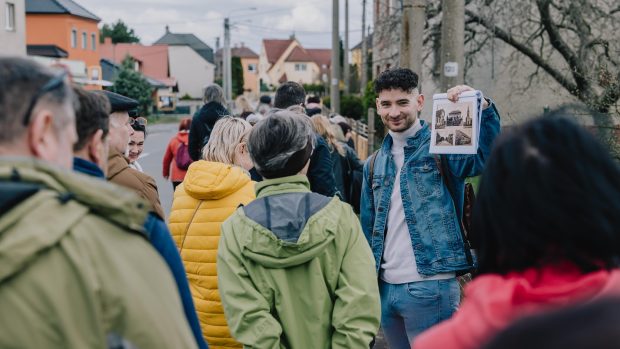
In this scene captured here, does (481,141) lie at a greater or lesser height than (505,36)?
lesser

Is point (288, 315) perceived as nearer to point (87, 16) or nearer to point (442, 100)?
point (442, 100)

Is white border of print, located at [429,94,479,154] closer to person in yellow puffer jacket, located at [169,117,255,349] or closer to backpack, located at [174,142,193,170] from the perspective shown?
person in yellow puffer jacket, located at [169,117,255,349]

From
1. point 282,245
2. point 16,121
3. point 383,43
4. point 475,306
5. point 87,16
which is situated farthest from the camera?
point 87,16

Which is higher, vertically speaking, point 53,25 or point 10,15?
point 53,25

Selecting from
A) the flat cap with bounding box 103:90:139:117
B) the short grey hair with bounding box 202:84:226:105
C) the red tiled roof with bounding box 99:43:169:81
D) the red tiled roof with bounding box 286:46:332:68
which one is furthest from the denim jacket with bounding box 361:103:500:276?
the red tiled roof with bounding box 286:46:332:68

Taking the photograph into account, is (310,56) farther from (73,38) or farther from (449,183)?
(449,183)

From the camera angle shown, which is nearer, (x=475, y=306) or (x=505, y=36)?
(x=475, y=306)

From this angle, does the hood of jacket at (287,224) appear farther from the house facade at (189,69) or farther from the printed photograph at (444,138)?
the house facade at (189,69)

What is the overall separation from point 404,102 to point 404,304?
1.10 m

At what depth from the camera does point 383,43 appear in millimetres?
18109

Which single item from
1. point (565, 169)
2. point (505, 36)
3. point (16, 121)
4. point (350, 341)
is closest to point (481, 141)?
point (350, 341)

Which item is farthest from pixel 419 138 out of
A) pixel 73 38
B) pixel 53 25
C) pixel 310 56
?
pixel 310 56

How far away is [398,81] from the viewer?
4246mm

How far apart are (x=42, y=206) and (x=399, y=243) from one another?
8.55 ft
